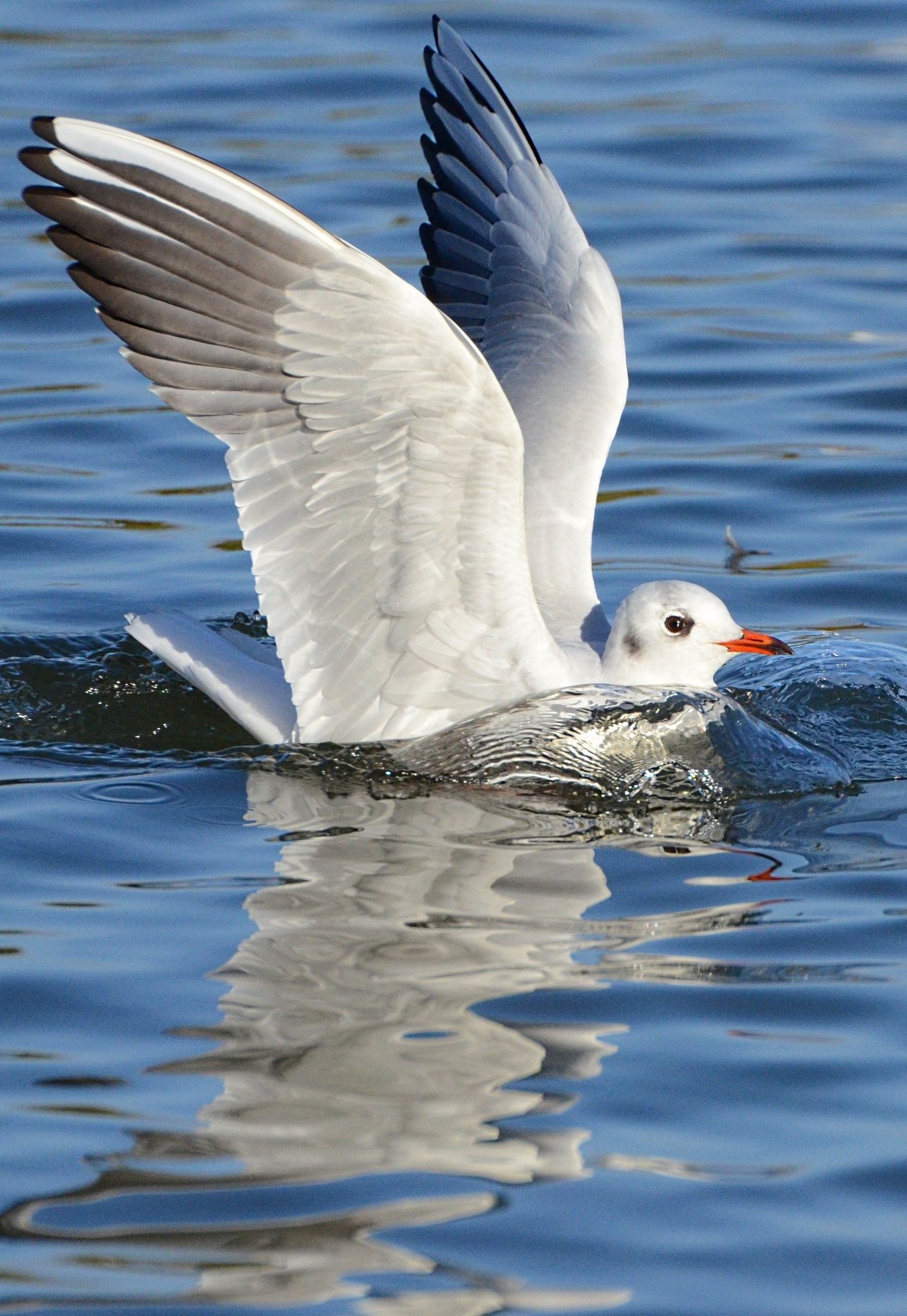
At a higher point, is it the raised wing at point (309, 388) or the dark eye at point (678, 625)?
the raised wing at point (309, 388)

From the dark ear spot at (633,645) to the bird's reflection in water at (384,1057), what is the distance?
70cm

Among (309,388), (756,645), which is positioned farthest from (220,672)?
(756,645)

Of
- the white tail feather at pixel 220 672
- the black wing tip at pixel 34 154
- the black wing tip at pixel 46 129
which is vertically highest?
the black wing tip at pixel 46 129

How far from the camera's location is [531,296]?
8.37 m

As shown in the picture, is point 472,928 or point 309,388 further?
Answer: point 309,388

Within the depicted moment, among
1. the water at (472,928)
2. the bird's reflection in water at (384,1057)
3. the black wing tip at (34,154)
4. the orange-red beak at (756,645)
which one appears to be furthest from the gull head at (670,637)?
the black wing tip at (34,154)

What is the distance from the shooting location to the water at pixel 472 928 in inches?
161

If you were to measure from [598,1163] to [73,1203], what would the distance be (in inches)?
39.2

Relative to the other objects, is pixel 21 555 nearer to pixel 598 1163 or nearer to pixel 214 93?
pixel 598 1163

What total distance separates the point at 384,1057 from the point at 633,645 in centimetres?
255

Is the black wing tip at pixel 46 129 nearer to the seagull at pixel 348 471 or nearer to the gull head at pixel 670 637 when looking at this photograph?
the seagull at pixel 348 471

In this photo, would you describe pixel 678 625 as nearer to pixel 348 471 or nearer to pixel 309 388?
pixel 348 471

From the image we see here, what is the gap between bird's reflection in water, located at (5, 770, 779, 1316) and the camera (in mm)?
4008

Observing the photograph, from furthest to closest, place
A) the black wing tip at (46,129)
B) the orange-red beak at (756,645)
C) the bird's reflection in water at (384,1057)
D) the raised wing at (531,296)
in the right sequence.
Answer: the raised wing at (531,296) → the orange-red beak at (756,645) → the black wing tip at (46,129) → the bird's reflection in water at (384,1057)
